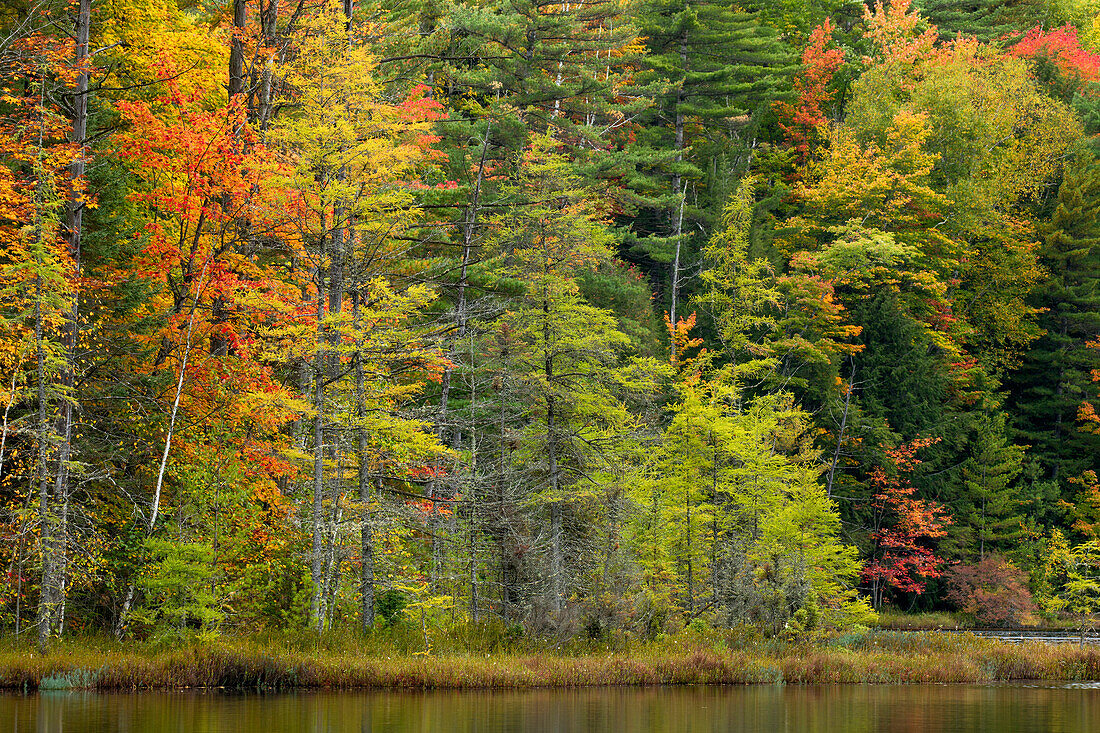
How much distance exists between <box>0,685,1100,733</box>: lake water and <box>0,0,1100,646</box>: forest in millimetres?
3268

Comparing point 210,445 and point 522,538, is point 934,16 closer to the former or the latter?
point 522,538

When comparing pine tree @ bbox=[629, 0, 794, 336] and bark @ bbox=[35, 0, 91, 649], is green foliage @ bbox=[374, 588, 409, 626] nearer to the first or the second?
bark @ bbox=[35, 0, 91, 649]

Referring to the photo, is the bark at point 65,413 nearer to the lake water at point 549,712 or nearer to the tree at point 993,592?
the lake water at point 549,712

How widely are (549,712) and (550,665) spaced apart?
4.86 m

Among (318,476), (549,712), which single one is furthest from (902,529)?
(549,712)

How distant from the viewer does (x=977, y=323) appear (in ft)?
164

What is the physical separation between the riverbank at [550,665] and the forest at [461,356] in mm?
1067

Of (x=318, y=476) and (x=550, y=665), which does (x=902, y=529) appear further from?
(x=318, y=476)

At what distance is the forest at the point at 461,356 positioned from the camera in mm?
19719

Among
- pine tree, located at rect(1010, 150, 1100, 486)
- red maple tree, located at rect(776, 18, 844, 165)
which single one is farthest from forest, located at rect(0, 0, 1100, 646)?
red maple tree, located at rect(776, 18, 844, 165)

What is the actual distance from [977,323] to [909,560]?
47.9ft

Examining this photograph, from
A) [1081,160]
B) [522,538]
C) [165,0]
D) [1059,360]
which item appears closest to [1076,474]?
[1059,360]

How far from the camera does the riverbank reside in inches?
656

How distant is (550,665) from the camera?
65.2 feet
